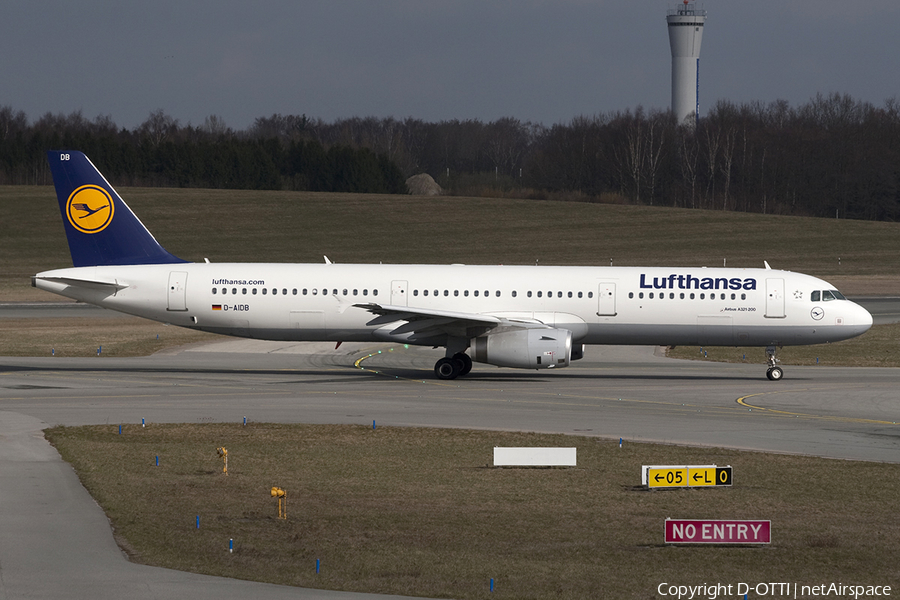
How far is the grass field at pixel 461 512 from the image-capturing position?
13523 millimetres

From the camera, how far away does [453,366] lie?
3550 cm

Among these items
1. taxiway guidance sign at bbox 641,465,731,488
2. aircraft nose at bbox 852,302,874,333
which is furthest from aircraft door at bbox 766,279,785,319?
taxiway guidance sign at bbox 641,465,731,488

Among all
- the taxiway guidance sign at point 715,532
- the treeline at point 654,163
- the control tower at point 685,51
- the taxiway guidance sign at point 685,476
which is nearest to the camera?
the taxiway guidance sign at point 715,532

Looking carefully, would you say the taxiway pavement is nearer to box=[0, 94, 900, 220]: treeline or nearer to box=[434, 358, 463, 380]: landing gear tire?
box=[434, 358, 463, 380]: landing gear tire

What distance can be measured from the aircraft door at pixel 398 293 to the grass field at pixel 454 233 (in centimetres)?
5199

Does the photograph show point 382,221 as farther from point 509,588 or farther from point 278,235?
point 509,588

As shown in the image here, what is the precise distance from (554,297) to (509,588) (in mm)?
23060

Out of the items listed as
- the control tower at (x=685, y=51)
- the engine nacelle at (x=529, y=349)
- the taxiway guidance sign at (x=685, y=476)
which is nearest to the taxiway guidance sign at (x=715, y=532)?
the taxiway guidance sign at (x=685, y=476)

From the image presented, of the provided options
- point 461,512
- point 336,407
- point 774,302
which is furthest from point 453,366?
point 461,512

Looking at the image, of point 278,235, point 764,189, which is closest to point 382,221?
point 278,235

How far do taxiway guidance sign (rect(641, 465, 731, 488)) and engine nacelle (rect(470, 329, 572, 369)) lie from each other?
14.4 meters

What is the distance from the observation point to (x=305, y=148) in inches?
5556

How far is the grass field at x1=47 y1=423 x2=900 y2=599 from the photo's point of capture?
44.4 feet

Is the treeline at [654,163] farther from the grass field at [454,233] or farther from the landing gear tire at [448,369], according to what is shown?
the landing gear tire at [448,369]
